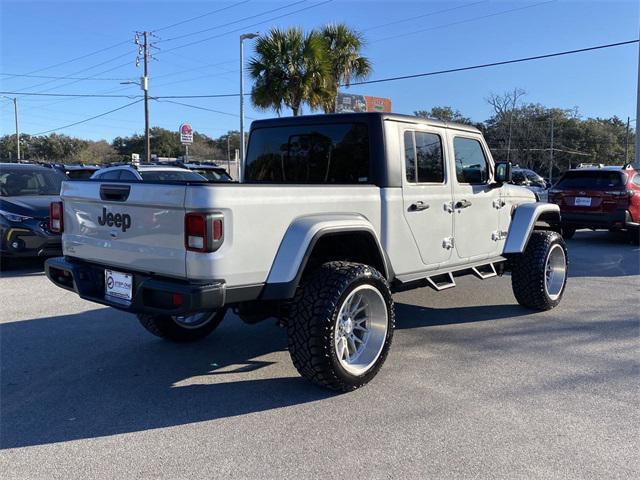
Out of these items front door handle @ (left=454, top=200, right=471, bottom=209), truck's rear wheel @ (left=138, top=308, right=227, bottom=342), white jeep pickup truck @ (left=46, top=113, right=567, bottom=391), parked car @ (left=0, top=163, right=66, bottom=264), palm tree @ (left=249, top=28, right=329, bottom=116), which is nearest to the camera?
white jeep pickup truck @ (left=46, top=113, right=567, bottom=391)

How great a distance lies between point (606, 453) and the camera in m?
3.10

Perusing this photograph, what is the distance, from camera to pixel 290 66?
2094 centimetres

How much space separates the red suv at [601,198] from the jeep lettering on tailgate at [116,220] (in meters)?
Result: 10.8

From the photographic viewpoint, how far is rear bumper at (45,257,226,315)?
3.28 metres

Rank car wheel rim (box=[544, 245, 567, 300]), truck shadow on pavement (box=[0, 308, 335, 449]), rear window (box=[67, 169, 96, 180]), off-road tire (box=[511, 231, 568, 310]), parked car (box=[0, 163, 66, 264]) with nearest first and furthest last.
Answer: truck shadow on pavement (box=[0, 308, 335, 449]), off-road tire (box=[511, 231, 568, 310]), car wheel rim (box=[544, 245, 567, 300]), parked car (box=[0, 163, 66, 264]), rear window (box=[67, 169, 96, 180])

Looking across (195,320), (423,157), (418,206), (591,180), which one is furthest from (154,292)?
(591,180)

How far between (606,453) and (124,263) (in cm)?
317

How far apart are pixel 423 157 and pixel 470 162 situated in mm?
883

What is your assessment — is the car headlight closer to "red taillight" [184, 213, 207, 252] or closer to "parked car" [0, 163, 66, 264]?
"parked car" [0, 163, 66, 264]

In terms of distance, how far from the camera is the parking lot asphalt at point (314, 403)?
3.00 metres

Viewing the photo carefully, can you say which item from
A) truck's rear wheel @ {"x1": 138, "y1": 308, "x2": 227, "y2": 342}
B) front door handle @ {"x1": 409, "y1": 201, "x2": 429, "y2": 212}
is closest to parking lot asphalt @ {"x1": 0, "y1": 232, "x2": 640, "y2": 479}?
truck's rear wheel @ {"x1": 138, "y1": 308, "x2": 227, "y2": 342}

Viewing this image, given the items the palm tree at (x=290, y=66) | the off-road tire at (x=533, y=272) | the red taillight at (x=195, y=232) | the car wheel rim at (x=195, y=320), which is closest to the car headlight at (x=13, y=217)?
the car wheel rim at (x=195, y=320)

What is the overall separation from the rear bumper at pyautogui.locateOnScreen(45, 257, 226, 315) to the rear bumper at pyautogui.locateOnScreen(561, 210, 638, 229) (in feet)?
35.1

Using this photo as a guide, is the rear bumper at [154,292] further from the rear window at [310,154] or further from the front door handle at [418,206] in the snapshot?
the front door handle at [418,206]
